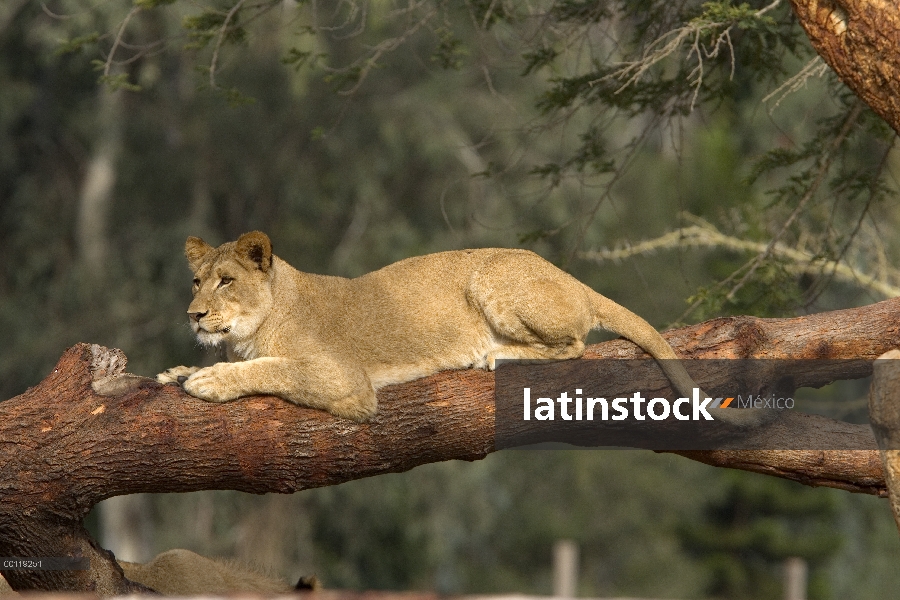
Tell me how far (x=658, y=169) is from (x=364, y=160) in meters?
9.20

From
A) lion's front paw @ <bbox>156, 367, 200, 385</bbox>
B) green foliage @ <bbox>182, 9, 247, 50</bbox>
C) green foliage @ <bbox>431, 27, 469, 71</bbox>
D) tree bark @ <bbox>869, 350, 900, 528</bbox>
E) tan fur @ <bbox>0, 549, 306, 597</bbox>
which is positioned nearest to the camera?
tree bark @ <bbox>869, 350, 900, 528</bbox>

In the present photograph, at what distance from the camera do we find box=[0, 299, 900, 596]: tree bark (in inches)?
211

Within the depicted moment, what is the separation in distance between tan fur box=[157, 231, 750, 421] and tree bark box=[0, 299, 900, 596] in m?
0.13

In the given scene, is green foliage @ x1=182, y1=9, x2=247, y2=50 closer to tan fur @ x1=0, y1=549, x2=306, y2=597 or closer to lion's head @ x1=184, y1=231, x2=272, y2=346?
lion's head @ x1=184, y1=231, x2=272, y2=346

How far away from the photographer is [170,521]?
1862 cm

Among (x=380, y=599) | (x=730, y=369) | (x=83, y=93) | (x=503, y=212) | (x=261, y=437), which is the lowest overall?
(x=380, y=599)

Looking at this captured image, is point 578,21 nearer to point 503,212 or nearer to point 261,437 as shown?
point 261,437

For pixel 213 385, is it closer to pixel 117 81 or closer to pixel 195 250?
pixel 195 250

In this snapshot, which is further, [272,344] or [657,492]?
[657,492]

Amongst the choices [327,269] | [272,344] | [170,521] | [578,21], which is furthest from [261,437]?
[170,521]

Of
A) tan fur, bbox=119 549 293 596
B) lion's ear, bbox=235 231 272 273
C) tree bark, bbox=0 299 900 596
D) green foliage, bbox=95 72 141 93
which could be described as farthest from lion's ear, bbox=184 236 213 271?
tan fur, bbox=119 549 293 596

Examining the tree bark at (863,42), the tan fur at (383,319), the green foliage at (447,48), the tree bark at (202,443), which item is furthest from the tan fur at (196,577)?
the tree bark at (863,42)

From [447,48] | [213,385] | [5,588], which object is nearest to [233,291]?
[213,385]

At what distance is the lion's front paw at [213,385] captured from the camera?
5430 millimetres
